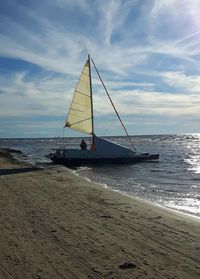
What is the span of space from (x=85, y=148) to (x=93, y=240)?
27343 mm

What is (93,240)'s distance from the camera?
8.71 m

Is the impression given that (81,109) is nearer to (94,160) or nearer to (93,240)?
(94,160)

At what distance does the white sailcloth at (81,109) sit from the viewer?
36688 millimetres

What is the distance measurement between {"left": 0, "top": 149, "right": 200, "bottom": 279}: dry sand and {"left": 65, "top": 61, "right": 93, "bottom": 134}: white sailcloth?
74.0ft

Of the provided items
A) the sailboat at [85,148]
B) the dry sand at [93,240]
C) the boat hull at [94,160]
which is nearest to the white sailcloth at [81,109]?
the sailboat at [85,148]

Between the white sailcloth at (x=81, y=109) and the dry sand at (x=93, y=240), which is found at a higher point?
the white sailcloth at (x=81, y=109)

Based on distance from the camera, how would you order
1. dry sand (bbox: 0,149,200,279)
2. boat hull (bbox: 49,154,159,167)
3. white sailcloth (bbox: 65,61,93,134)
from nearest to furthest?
dry sand (bbox: 0,149,200,279), boat hull (bbox: 49,154,159,167), white sailcloth (bbox: 65,61,93,134)

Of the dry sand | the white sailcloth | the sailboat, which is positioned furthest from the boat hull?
the dry sand

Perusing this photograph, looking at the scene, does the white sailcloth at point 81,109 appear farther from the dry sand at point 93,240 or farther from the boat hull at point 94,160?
→ the dry sand at point 93,240

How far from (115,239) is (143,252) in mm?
1088

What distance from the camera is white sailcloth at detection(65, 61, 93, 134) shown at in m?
36.7

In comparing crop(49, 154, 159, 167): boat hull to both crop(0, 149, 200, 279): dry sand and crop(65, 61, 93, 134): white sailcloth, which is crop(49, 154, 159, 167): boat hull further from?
crop(0, 149, 200, 279): dry sand

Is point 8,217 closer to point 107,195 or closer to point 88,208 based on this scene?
point 88,208

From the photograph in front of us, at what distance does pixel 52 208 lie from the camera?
1248cm
